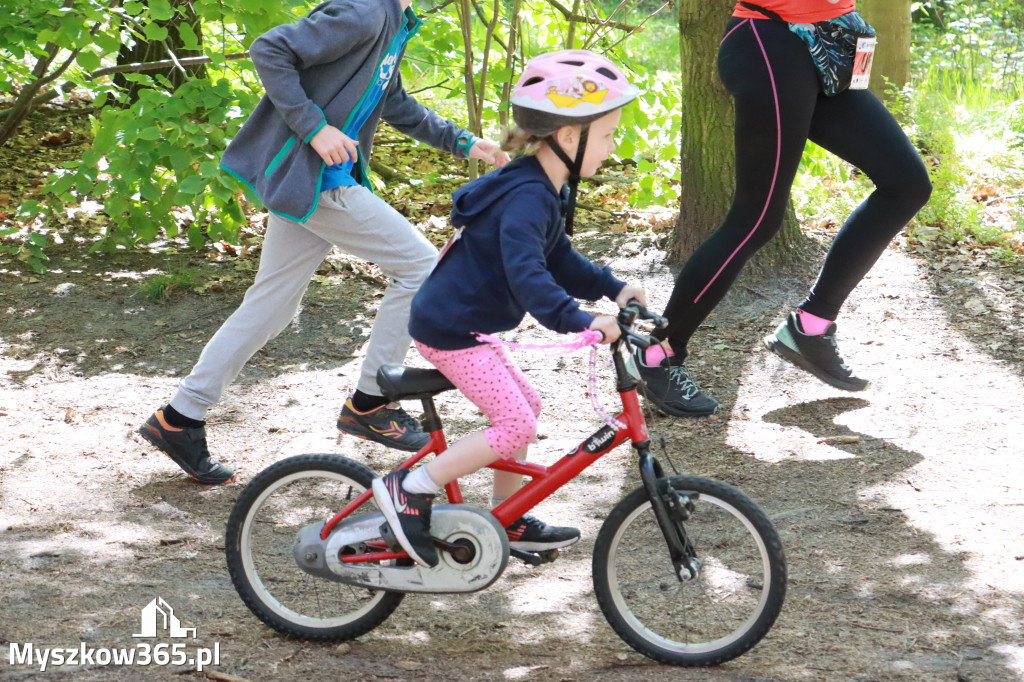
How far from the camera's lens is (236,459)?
4.29m

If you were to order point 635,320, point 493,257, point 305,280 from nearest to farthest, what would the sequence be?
point 635,320 < point 493,257 < point 305,280

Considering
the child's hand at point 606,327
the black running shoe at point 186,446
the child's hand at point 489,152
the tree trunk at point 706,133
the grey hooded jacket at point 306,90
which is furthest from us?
the tree trunk at point 706,133

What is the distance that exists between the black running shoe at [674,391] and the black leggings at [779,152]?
0.15m

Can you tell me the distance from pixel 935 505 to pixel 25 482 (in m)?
3.13

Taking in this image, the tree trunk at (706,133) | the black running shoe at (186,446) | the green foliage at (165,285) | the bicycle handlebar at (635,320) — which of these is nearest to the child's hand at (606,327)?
the bicycle handlebar at (635,320)

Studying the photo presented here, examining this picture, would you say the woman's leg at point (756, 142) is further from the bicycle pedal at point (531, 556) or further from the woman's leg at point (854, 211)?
the bicycle pedal at point (531, 556)

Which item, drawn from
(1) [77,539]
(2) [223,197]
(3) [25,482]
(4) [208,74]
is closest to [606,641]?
(1) [77,539]

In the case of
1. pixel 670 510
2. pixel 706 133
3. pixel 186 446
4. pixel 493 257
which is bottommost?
pixel 186 446

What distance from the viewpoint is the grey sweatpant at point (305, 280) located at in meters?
3.75

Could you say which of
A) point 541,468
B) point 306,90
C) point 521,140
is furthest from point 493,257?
point 306,90

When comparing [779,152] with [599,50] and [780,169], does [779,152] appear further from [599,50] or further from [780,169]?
[599,50]

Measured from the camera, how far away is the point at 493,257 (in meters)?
2.84

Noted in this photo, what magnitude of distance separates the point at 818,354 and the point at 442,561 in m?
2.11

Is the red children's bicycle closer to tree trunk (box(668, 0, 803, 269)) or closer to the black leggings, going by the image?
the black leggings
